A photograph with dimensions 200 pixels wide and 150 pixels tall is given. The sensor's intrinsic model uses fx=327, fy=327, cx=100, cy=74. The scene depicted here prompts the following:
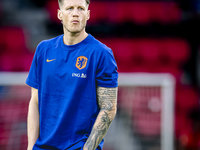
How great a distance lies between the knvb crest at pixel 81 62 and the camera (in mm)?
1845

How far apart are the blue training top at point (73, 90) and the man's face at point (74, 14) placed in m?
0.10

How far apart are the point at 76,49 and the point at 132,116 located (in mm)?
2674

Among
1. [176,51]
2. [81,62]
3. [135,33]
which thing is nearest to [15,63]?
[135,33]

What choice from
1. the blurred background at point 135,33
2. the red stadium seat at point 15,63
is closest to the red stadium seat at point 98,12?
the blurred background at point 135,33

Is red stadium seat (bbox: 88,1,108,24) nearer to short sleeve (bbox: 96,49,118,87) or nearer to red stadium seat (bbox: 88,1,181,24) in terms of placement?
red stadium seat (bbox: 88,1,181,24)

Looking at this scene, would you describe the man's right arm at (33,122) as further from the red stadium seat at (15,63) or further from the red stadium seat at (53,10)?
the red stadium seat at (53,10)

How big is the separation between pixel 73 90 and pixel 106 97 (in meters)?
0.19

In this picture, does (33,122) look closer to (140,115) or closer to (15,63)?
(140,115)

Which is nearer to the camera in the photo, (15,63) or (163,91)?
(163,91)

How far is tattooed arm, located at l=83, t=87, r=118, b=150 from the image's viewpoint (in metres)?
1.83

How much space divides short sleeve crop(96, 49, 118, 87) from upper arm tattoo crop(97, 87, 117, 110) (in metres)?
0.03

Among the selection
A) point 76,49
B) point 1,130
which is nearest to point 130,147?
point 1,130

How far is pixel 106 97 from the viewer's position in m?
1.86

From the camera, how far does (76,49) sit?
1.90 meters
